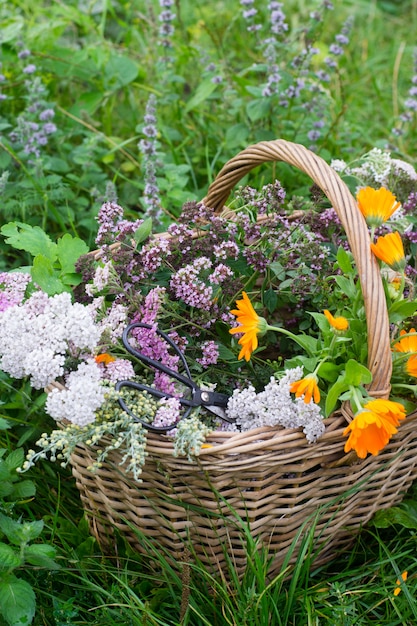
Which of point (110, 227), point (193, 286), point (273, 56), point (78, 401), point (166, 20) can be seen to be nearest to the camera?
point (78, 401)

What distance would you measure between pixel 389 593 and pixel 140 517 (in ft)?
1.64

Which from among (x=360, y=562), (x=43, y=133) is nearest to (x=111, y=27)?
(x=43, y=133)

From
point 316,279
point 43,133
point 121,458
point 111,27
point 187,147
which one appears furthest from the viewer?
point 111,27

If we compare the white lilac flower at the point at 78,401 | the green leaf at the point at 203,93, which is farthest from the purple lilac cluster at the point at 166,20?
the white lilac flower at the point at 78,401

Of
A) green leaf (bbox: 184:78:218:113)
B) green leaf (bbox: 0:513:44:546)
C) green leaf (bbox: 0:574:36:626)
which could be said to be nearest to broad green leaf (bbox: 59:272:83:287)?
green leaf (bbox: 0:513:44:546)

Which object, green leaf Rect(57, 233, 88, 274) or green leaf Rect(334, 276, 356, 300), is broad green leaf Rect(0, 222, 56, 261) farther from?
green leaf Rect(334, 276, 356, 300)

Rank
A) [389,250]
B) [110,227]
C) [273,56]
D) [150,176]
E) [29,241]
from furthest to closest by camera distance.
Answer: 1. [273,56]
2. [150,176]
3. [29,241]
4. [110,227]
5. [389,250]

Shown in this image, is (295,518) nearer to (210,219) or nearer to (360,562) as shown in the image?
(360,562)

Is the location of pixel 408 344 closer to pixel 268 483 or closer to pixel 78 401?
pixel 268 483

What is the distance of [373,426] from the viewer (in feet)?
3.91

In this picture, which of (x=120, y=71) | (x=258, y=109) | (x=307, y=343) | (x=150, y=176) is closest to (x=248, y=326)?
(x=307, y=343)

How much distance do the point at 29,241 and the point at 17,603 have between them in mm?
764

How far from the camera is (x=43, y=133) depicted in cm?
222

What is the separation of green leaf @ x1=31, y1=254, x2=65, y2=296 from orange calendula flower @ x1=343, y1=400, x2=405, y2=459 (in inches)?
26.3
